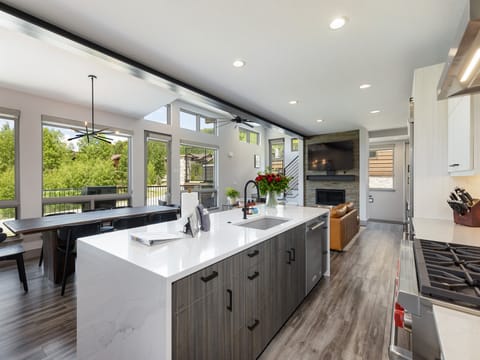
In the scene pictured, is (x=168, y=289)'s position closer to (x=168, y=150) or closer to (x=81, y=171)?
(x=81, y=171)

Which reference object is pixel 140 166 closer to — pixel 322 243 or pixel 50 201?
pixel 50 201

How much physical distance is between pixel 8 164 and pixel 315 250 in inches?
197

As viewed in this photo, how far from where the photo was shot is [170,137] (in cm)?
596

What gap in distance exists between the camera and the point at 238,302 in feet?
4.62

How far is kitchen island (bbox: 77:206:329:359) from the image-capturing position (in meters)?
1.01

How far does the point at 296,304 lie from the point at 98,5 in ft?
10.6

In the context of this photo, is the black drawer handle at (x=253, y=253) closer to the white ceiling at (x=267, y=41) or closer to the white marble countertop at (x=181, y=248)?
the white marble countertop at (x=181, y=248)

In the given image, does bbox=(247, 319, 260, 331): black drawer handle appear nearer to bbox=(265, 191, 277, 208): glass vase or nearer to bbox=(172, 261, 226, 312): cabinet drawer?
bbox=(172, 261, 226, 312): cabinet drawer

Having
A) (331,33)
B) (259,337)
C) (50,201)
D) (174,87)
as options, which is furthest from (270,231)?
(50,201)

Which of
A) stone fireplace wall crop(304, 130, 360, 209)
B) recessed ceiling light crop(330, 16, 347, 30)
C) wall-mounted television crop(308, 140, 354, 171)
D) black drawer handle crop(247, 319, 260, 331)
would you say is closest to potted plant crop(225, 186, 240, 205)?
stone fireplace wall crop(304, 130, 360, 209)

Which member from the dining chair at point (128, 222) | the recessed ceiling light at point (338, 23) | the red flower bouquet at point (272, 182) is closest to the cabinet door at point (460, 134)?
the recessed ceiling light at point (338, 23)

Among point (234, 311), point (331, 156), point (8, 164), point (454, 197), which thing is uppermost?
point (331, 156)

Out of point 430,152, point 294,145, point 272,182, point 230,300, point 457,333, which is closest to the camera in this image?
point 457,333

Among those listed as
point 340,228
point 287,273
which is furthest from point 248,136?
point 287,273
